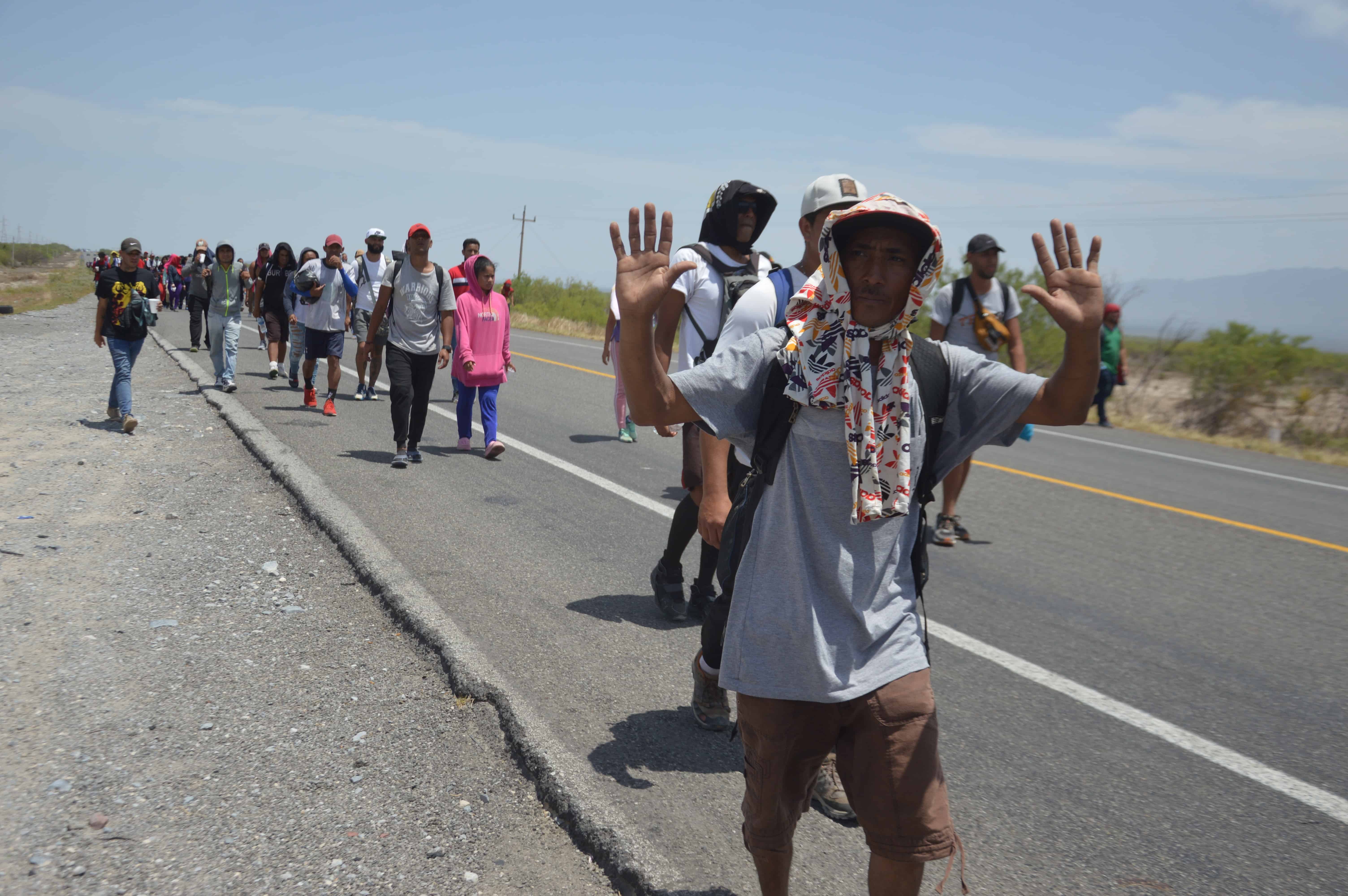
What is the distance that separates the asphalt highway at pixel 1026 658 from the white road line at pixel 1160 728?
17 mm

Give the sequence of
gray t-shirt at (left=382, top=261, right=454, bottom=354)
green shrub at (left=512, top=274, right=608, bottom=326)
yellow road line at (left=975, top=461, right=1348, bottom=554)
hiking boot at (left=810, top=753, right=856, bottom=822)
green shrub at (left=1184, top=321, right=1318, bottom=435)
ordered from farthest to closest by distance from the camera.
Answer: green shrub at (left=512, top=274, right=608, bottom=326), green shrub at (left=1184, top=321, right=1318, bottom=435), gray t-shirt at (left=382, top=261, right=454, bottom=354), yellow road line at (left=975, top=461, right=1348, bottom=554), hiking boot at (left=810, top=753, right=856, bottom=822)

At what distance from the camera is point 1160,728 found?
4.21 m

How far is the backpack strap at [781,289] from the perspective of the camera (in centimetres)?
358

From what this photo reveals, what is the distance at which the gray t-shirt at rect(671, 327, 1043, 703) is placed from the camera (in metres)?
2.31

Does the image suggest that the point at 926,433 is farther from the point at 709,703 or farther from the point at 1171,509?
the point at 1171,509

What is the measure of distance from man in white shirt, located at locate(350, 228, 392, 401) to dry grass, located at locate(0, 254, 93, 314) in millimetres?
16498

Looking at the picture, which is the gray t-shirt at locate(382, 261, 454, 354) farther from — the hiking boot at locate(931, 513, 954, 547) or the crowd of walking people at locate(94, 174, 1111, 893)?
the crowd of walking people at locate(94, 174, 1111, 893)

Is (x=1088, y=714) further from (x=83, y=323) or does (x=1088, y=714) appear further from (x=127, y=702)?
(x=83, y=323)

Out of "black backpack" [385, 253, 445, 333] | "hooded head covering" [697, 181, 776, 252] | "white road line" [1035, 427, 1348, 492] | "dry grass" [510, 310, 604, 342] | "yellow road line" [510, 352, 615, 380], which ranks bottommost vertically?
"white road line" [1035, 427, 1348, 492]

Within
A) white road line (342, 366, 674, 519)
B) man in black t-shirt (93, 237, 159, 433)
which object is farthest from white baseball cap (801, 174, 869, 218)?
man in black t-shirt (93, 237, 159, 433)

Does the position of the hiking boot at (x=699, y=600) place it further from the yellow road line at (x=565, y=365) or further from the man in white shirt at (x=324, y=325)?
the yellow road line at (x=565, y=365)

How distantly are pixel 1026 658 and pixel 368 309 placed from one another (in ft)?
35.3

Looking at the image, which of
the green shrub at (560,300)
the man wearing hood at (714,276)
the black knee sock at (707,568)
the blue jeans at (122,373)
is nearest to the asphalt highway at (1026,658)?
the black knee sock at (707,568)

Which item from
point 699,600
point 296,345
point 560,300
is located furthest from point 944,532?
point 560,300
